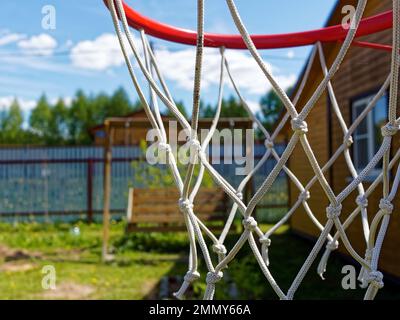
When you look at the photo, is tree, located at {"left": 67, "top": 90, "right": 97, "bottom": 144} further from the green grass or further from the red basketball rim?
the red basketball rim

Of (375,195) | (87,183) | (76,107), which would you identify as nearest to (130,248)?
(375,195)

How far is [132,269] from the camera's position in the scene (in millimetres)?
5637

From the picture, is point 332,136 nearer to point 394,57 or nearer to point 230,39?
point 230,39

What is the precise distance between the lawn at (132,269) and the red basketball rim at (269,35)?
228 centimetres

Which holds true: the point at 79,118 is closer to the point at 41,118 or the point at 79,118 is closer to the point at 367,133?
the point at 41,118

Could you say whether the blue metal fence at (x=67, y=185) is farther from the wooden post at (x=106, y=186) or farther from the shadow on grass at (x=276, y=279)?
the wooden post at (x=106, y=186)

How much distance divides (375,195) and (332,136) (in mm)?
1737

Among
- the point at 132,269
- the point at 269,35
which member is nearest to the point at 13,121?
the point at 132,269

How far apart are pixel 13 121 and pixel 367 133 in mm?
51385

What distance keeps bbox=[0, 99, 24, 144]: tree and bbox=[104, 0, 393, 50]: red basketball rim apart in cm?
4704

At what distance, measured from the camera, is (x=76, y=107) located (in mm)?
55312

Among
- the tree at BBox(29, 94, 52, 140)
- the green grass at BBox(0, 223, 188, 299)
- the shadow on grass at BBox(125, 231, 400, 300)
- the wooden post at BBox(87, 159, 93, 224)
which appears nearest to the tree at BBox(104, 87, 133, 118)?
the tree at BBox(29, 94, 52, 140)

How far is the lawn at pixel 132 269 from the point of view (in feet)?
14.4

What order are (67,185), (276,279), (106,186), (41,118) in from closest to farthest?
(276,279)
(106,186)
(67,185)
(41,118)
